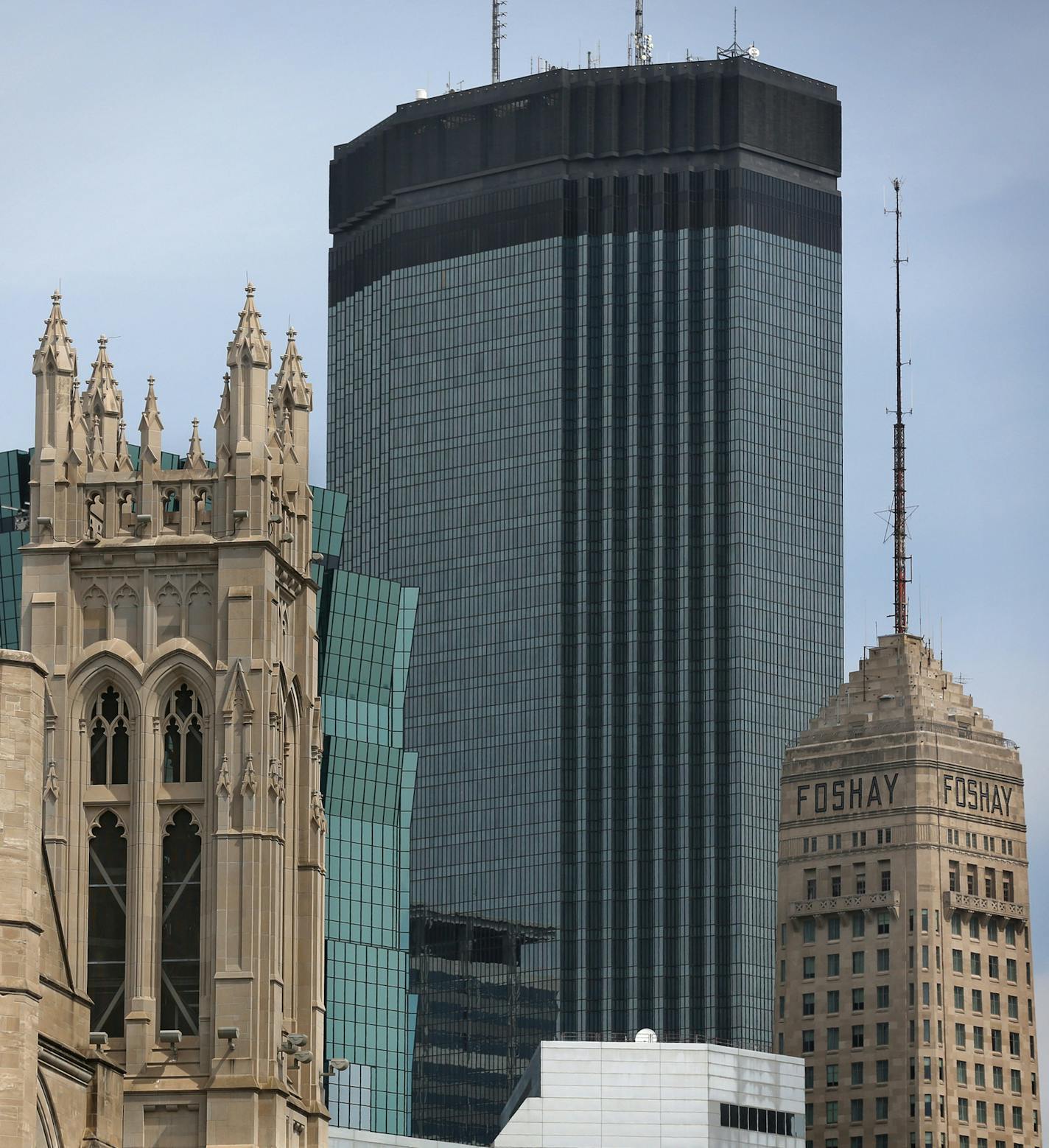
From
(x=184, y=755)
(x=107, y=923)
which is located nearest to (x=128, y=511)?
(x=184, y=755)

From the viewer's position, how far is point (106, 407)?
80188 mm

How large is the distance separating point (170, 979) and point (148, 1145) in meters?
3.83

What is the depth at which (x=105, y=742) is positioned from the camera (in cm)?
7644

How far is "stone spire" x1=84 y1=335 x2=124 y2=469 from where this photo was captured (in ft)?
261

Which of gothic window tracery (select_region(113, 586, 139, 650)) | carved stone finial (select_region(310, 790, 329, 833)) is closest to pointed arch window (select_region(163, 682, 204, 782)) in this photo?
gothic window tracery (select_region(113, 586, 139, 650))

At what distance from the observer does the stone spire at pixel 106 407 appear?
79.6 m

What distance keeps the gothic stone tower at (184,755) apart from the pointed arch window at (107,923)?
0.16ft

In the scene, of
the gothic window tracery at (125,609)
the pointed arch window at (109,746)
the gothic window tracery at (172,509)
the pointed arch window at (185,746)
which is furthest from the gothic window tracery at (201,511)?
the pointed arch window at (109,746)

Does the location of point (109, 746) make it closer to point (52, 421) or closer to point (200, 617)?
point (200, 617)

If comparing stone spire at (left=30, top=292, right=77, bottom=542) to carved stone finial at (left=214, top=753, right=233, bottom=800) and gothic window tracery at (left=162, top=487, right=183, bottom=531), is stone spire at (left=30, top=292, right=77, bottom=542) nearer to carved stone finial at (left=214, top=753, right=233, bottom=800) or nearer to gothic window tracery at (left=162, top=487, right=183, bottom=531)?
gothic window tracery at (left=162, top=487, right=183, bottom=531)

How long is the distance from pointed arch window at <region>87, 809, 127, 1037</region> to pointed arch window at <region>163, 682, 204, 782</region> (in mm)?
1701

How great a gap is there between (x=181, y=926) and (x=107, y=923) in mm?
1659

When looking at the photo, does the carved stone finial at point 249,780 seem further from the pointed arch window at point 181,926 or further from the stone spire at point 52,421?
the stone spire at point 52,421

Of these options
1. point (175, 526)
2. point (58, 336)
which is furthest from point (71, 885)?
point (58, 336)
